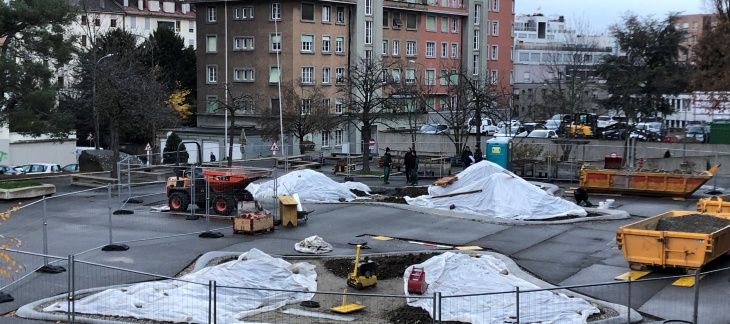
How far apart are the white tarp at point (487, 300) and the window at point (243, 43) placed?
49.0 metres

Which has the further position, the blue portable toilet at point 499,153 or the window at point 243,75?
the window at point 243,75

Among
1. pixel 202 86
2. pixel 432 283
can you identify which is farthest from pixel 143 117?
pixel 432 283

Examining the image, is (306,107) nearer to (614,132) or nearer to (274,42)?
(274,42)

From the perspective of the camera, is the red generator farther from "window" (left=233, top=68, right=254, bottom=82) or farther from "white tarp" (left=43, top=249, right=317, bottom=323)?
"window" (left=233, top=68, right=254, bottom=82)

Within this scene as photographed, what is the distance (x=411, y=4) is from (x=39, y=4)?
4271 centimetres

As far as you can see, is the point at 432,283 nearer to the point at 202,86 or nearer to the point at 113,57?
the point at 113,57

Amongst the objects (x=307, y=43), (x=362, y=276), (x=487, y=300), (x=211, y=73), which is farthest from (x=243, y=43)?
(x=487, y=300)

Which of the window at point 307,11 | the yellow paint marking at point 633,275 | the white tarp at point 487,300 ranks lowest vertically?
the yellow paint marking at point 633,275

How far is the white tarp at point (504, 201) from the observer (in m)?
28.0

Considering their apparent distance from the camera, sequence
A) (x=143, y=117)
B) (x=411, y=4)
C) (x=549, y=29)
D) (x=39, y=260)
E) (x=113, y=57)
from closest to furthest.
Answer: (x=39, y=260), (x=143, y=117), (x=113, y=57), (x=411, y=4), (x=549, y=29)

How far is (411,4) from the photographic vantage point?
241 feet

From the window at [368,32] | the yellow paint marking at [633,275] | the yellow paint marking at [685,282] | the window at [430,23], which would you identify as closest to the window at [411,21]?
the window at [430,23]

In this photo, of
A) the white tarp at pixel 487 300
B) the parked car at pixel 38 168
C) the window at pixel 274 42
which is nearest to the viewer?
the white tarp at pixel 487 300

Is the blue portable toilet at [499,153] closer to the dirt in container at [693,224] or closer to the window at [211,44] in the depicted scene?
the dirt in container at [693,224]
